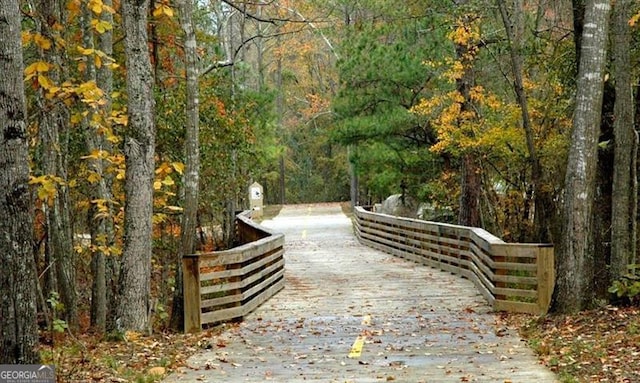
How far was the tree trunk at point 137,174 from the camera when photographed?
367 inches

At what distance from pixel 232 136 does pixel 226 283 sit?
7.94 metres

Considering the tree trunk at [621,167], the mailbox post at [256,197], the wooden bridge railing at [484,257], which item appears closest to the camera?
the tree trunk at [621,167]

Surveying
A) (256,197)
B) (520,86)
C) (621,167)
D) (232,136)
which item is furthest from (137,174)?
(256,197)

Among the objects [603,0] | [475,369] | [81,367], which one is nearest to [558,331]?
[475,369]

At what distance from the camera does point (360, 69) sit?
2630 cm

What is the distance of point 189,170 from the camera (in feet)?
37.0

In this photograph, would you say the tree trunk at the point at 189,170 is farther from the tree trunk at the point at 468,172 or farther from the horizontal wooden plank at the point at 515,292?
the tree trunk at the point at 468,172

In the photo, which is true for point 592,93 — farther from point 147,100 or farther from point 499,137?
point 499,137

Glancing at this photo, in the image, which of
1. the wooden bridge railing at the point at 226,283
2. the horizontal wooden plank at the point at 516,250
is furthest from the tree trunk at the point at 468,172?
the horizontal wooden plank at the point at 516,250

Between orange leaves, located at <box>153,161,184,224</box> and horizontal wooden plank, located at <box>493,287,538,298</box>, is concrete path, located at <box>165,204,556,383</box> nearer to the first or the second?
horizontal wooden plank, located at <box>493,287,538,298</box>

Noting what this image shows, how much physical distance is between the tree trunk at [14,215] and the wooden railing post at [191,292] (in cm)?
481

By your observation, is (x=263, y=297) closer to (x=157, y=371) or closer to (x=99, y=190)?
(x=99, y=190)

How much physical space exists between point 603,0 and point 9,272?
7163 mm

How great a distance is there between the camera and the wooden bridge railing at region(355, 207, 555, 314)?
35.4 ft
